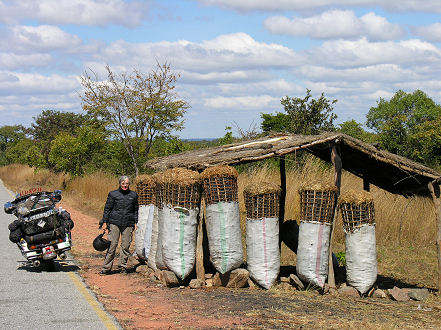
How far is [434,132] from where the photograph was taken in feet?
87.6

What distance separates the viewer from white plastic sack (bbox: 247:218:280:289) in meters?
10.4

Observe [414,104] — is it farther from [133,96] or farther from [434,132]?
[133,96]

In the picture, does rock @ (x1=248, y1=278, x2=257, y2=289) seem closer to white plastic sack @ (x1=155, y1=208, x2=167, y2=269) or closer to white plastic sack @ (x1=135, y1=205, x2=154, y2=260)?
white plastic sack @ (x1=155, y1=208, x2=167, y2=269)

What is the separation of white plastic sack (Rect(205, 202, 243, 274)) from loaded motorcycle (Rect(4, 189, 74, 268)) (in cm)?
352

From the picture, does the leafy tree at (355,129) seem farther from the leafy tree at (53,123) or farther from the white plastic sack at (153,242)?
the leafy tree at (53,123)

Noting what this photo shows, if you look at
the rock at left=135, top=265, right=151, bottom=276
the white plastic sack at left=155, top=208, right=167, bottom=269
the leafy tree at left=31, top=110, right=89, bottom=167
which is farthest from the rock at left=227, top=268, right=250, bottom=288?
the leafy tree at left=31, top=110, right=89, bottom=167

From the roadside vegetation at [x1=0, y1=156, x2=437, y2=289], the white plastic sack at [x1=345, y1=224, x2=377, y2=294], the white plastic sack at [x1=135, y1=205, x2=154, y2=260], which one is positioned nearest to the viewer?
the white plastic sack at [x1=345, y1=224, x2=377, y2=294]

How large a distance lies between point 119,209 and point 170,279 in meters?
2.23

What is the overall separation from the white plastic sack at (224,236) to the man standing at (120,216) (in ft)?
7.52

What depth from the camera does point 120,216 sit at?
12016 mm

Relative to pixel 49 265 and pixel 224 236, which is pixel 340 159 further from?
pixel 49 265

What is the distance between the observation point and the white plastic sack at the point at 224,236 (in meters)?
10.4

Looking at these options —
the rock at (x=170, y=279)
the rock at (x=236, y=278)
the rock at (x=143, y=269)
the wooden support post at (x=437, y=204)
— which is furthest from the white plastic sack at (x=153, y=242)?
the wooden support post at (x=437, y=204)

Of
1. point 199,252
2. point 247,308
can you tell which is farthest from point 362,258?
point 199,252
